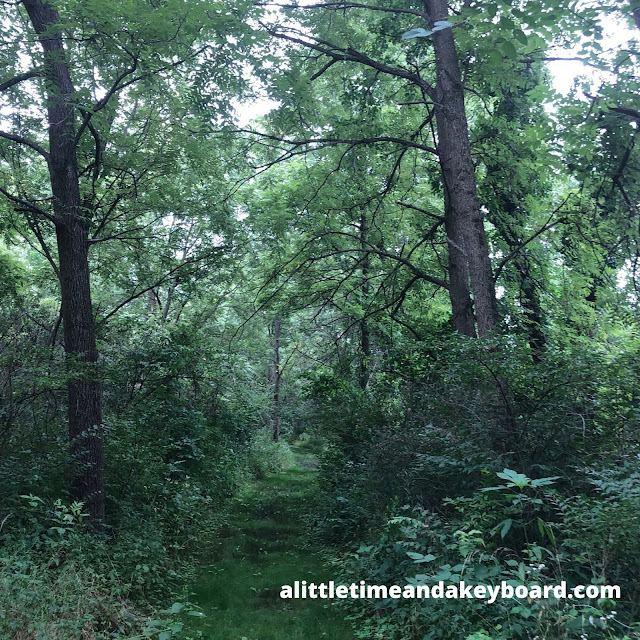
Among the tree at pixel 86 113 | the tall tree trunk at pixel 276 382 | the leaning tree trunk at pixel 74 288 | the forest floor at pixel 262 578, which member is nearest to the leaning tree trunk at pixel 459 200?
the tree at pixel 86 113

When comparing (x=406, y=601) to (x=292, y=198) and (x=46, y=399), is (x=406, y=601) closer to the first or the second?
(x=46, y=399)

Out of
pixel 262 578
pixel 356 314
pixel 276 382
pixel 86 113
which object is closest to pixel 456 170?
pixel 86 113

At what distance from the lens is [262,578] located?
6.77 meters

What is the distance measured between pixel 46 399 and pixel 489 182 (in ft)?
25.7

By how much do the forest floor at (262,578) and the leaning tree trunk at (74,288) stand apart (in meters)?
1.92

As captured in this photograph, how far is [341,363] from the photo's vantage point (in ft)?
34.4

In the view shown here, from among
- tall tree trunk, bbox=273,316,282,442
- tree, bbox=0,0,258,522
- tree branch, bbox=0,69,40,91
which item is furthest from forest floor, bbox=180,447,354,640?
tall tree trunk, bbox=273,316,282,442

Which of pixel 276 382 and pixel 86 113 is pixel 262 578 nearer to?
pixel 86 113

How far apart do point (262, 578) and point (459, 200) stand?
5825 mm

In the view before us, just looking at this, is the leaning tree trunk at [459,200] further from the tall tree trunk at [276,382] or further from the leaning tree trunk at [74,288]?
the tall tree trunk at [276,382]

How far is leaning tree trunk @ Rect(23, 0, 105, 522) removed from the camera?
6.41 m

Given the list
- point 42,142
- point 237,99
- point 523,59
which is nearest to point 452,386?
point 523,59

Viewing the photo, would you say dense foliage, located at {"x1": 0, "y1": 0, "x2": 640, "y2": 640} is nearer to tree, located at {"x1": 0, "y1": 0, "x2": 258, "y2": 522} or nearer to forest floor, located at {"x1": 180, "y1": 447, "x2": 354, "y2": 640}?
tree, located at {"x1": 0, "y1": 0, "x2": 258, "y2": 522}

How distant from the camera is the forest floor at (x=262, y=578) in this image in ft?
16.8
